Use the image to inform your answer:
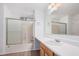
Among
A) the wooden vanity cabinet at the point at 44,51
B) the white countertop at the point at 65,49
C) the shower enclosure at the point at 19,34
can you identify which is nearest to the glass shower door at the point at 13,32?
the shower enclosure at the point at 19,34

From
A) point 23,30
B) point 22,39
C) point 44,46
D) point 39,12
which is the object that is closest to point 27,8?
point 39,12

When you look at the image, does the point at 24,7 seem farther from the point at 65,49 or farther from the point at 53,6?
the point at 65,49

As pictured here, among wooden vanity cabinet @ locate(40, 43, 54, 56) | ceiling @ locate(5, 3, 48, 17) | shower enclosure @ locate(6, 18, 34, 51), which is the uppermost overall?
ceiling @ locate(5, 3, 48, 17)

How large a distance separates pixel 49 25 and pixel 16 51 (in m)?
0.59

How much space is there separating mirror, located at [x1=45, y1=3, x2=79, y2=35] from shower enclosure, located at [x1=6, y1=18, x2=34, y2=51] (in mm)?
248

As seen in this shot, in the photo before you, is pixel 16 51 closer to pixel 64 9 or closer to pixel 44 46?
pixel 44 46

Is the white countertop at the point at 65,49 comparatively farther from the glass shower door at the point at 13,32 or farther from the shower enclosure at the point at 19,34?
the glass shower door at the point at 13,32

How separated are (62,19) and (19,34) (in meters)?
0.64

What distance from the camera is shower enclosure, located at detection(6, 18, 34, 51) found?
156cm

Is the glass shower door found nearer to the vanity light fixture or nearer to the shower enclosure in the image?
the shower enclosure

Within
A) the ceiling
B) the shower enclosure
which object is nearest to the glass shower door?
the shower enclosure

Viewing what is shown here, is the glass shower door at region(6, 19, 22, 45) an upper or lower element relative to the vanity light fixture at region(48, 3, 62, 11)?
lower

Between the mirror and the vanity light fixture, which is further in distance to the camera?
the vanity light fixture

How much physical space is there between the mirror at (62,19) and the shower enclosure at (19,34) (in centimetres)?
25
